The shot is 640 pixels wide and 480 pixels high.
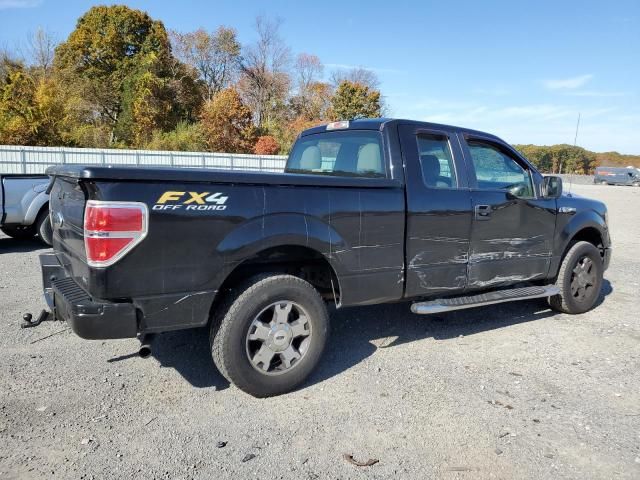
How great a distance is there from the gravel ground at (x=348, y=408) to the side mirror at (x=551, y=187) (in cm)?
138

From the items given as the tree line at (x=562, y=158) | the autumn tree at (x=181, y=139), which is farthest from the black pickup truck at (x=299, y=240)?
the tree line at (x=562, y=158)

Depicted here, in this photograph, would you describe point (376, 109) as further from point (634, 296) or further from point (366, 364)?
point (366, 364)

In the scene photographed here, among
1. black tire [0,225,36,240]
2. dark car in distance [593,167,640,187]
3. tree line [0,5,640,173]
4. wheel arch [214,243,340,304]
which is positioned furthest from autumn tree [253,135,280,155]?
dark car in distance [593,167,640,187]

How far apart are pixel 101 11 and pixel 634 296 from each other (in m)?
39.0

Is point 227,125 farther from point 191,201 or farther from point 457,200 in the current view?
point 191,201

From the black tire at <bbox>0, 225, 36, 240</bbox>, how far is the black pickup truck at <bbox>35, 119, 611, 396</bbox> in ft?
18.4

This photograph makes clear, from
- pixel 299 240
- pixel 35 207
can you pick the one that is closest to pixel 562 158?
pixel 35 207

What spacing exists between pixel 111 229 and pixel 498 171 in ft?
11.7

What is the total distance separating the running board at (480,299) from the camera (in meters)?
4.17

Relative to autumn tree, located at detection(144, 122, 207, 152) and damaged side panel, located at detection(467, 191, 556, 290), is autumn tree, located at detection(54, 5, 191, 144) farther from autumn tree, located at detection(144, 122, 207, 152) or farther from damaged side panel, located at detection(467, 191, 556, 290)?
damaged side panel, located at detection(467, 191, 556, 290)

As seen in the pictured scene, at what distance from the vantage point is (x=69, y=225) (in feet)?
11.1

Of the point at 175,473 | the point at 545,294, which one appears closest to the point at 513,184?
the point at 545,294

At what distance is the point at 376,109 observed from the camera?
43000 millimetres

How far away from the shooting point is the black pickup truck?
297 centimetres
